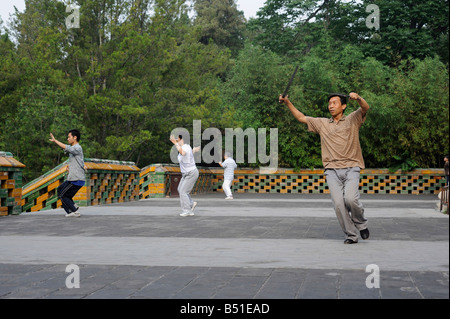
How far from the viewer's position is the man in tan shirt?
7.18m

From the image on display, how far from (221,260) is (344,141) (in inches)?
102

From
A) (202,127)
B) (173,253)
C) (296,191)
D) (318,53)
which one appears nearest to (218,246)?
(173,253)

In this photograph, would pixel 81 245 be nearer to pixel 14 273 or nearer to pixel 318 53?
pixel 14 273

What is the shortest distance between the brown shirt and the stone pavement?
103 cm

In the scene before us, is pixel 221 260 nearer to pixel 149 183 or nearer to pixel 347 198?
pixel 347 198

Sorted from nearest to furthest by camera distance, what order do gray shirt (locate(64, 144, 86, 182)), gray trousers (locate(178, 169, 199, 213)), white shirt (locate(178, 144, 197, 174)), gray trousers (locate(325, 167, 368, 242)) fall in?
gray trousers (locate(325, 167, 368, 242))
gray shirt (locate(64, 144, 86, 182))
gray trousers (locate(178, 169, 199, 213))
white shirt (locate(178, 144, 197, 174))

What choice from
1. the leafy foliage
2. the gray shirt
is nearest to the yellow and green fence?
the leafy foliage

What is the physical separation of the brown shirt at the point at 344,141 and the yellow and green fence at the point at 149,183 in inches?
268

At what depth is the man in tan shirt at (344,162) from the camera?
7180 millimetres

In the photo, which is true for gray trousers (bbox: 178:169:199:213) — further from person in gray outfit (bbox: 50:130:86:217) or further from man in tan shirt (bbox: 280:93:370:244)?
man in tan shirt (bbox: 280:93:370:244)

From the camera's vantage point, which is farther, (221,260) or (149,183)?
(149,183)

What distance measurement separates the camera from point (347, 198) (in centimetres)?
716

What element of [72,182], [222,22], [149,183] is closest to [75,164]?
[72,182]

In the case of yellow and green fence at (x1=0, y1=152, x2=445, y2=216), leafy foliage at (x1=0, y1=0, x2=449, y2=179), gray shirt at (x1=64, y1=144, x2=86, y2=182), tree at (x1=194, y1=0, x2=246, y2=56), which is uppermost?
tree at (x1=194, y1=0, x2=246, y2=56)
